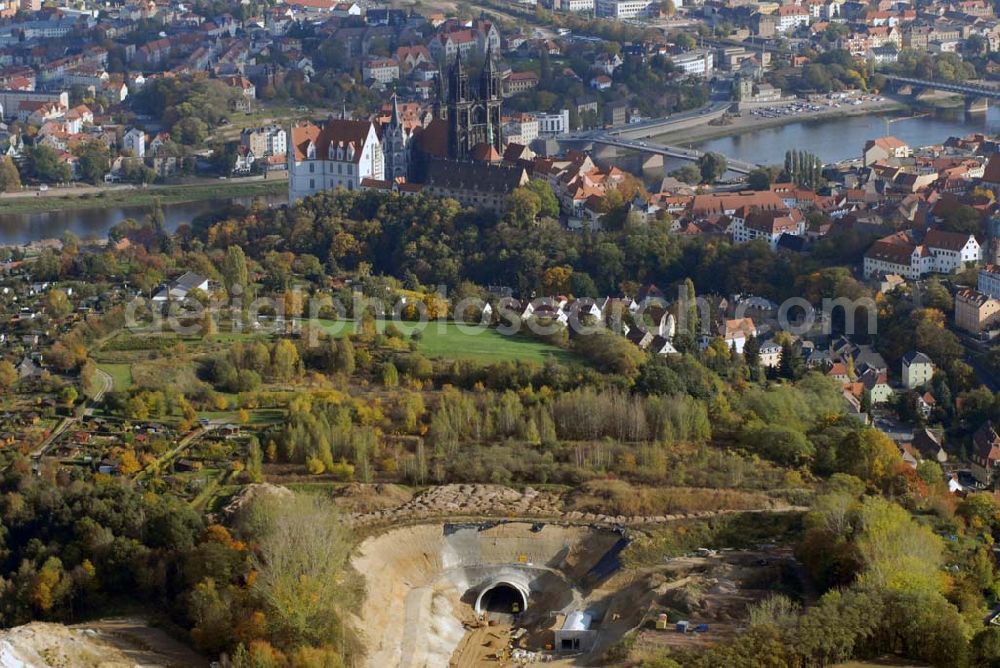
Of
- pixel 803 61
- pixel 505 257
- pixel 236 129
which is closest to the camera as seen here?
pixel 505 257

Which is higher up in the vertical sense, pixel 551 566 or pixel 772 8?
pixel 772 8

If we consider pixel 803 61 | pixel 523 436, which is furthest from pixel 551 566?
pixel 803 61

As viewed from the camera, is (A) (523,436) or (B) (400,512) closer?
(B) (400,512)

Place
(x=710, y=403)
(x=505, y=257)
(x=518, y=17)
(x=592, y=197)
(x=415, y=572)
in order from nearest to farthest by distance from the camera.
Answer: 1. (x=415, y=572)
2. (x=710, y=403)
3. (x=505, y=257)
4. (x=592, y=197)
5. (x=518, y=17)

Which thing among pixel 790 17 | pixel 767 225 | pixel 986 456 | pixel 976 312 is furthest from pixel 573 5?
pixel 986 456

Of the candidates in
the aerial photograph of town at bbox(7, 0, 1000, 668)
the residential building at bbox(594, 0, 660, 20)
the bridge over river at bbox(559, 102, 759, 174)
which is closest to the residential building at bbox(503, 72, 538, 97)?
the aerial photograph of town at bbox(7, 0, 1000, 668)

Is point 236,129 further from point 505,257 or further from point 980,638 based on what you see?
point 980,638
